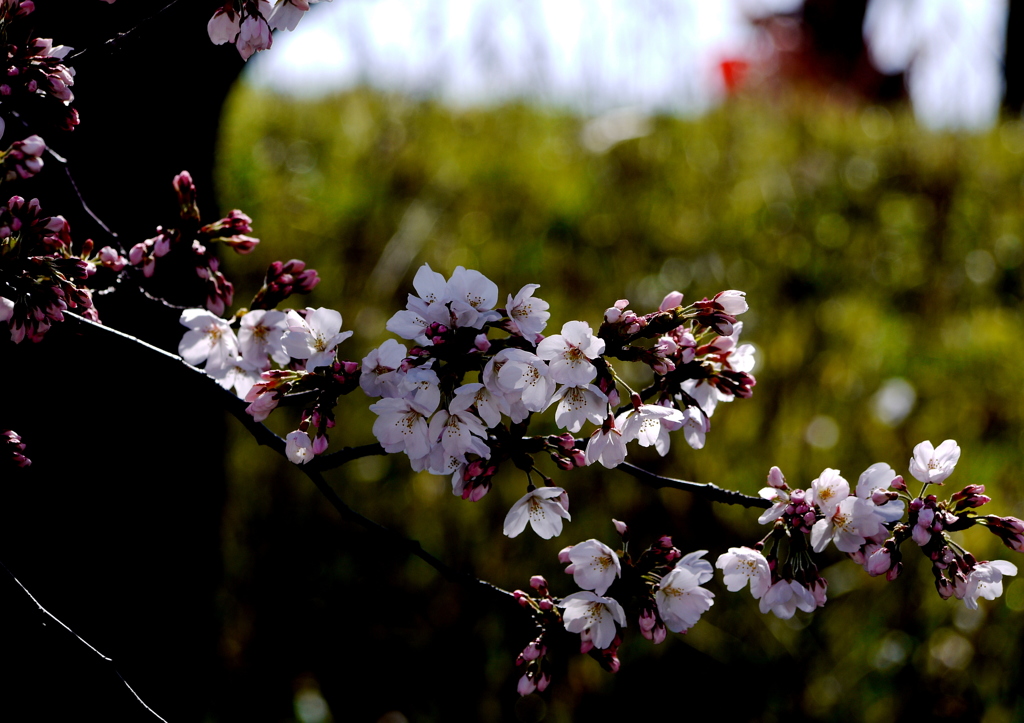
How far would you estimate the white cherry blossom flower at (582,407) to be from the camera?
2.82ft

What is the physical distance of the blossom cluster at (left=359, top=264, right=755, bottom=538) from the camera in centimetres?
82

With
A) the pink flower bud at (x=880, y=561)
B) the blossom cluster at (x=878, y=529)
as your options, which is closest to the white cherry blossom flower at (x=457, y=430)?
the blossom cluster at (x=878, y=529)

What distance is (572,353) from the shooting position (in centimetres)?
84

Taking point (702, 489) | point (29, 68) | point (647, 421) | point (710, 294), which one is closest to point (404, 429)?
point (647, 421)

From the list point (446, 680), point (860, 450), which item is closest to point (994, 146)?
point (860, 450)

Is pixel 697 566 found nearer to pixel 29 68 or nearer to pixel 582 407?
pixel 582 407

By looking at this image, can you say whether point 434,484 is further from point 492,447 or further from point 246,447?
point 492,447

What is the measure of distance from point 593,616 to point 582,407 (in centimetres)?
26

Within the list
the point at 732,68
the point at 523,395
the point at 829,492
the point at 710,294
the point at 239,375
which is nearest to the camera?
the point at 523,395

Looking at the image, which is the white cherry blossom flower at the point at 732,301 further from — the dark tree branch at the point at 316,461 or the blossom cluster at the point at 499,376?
the dark tree branch at the point at 316,461

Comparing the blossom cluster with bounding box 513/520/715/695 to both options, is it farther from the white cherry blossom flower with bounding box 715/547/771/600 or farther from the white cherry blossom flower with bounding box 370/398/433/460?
the white cherry blossom flower with bounding box 370/398/433/460

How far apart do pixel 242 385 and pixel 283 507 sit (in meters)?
1.87

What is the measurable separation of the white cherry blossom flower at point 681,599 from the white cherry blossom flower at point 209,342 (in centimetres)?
60

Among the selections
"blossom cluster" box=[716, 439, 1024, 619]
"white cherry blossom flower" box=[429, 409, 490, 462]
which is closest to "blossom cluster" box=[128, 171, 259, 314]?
"white cherry blossom flower" box=[429, 409, 490, 462]
